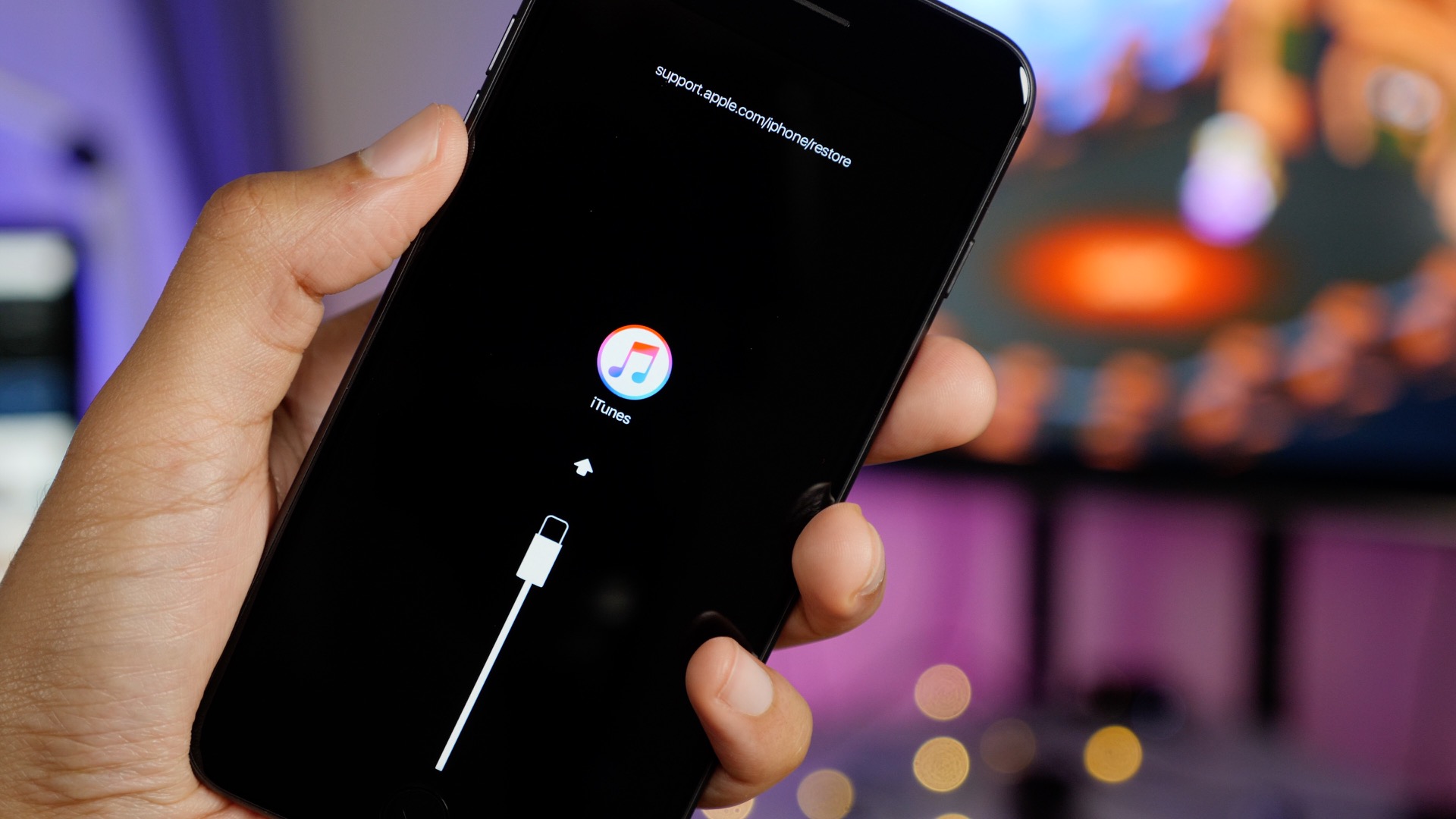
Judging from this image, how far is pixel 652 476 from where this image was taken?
0.44 m

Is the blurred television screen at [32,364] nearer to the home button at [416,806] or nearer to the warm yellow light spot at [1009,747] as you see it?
the home button at [416,806]

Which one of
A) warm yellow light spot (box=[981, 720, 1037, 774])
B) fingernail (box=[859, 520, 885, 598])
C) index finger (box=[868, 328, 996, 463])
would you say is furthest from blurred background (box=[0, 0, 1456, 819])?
fingernail (box=[859, 520, 885, 598])

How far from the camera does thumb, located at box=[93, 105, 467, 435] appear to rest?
0.42 metres

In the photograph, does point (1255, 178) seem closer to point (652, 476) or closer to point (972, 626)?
point (972, 626)

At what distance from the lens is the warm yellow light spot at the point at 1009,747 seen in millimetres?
978

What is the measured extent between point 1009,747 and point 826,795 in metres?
0.22

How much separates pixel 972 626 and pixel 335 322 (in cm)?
91

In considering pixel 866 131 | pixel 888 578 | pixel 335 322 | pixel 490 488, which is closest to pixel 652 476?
pixel 490 488

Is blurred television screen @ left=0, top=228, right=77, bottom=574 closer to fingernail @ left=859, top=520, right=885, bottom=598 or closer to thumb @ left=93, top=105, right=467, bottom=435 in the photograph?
thumb @ left=93, top=105, right=467, bottom=435

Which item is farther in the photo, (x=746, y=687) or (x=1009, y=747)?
(x=1009, y=747)

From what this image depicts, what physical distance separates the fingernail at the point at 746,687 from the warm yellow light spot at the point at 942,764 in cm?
65

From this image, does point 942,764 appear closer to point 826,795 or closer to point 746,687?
point 826,795

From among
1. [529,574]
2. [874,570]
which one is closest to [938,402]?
[874,570]

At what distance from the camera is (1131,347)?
3.16ft
